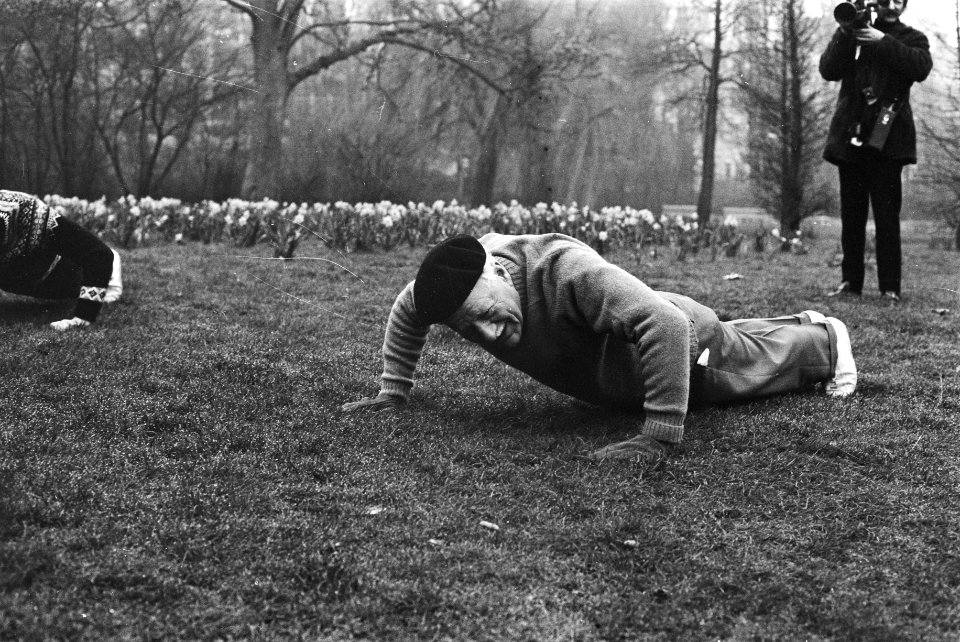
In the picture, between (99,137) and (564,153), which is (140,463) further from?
(564,153)

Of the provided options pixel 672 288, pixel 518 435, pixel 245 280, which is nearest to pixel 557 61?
pixel 672 288

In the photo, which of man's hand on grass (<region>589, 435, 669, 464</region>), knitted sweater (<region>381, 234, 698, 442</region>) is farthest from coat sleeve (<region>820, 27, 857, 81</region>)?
man's hand on grass (<region>589, 435, 669, 464</region>)

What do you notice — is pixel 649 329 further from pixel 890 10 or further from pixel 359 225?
pixel 359 225

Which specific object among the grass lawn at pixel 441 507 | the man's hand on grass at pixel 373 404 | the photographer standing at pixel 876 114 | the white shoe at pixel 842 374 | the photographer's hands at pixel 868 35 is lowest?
the grass lawn at pixel 441 507

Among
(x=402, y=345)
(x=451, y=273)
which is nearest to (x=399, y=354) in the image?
(x=402, y=345)

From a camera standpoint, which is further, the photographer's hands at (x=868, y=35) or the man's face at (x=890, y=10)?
the man's face at (x=890, y=10)

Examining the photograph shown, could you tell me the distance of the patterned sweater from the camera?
4527 mm

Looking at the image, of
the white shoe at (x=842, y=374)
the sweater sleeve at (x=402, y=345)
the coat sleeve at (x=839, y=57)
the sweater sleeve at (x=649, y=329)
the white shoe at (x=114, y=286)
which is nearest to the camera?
the sweater sleeve at (x=649, y=329)

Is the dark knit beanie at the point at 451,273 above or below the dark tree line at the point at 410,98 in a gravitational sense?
below

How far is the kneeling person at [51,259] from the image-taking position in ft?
14.9

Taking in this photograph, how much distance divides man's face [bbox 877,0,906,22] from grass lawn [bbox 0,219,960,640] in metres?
2.50

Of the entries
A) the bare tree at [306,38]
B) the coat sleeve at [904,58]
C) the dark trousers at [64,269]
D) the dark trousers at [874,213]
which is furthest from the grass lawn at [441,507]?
the bare tree at [306,38]

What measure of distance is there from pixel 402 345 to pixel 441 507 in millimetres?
899

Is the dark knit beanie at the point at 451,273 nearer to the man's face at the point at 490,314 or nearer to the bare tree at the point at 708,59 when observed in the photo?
the man's face at the point at 490,314
